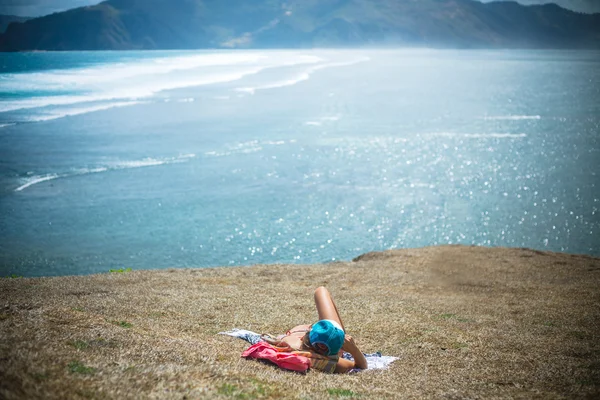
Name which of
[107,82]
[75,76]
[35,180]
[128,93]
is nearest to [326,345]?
[35,180]

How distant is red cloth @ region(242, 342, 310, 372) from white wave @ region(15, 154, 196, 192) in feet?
99.6

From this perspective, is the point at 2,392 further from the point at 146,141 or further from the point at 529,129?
the point at 529,129

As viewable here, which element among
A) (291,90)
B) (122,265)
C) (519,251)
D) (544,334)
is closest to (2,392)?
(544,334)

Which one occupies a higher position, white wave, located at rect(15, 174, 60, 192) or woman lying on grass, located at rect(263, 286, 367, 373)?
woman lying on grass, located at rect(263, 286, 367, 373)

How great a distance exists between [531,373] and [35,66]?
338ft

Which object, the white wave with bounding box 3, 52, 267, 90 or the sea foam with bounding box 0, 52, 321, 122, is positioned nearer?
the sea foam with bounding box 0, 52, 321, 122

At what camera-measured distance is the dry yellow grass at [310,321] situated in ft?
22.1

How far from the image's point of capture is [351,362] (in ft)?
28.9

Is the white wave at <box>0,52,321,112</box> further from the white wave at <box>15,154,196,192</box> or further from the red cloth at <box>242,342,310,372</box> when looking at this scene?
the red cloth at <box>242,342,310,372</box>

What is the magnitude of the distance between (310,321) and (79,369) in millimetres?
6780

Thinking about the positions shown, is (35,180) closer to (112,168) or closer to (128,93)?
(112,168)

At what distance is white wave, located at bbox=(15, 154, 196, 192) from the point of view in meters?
34.8

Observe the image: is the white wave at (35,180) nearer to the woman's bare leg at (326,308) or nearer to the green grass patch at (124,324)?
the green grass patch at (124,324)

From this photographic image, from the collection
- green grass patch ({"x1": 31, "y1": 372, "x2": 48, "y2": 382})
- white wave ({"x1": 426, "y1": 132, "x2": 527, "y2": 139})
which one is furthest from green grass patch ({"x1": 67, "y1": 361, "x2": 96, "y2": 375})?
white wave ({"x1": 426, "y1": 132, "x2": 527, "y2": 139})
